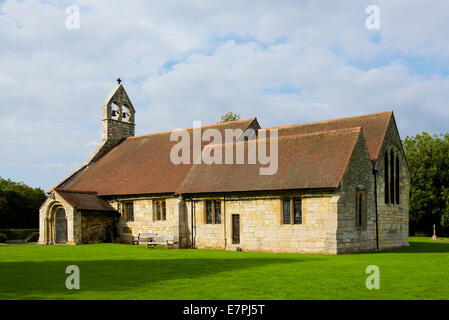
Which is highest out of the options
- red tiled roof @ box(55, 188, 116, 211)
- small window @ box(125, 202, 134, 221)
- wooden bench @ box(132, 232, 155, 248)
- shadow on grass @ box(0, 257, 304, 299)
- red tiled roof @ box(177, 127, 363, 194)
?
red tiled roof @ box(177, 127, 363, 194)

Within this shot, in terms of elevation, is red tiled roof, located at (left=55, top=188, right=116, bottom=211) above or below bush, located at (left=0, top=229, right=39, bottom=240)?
above

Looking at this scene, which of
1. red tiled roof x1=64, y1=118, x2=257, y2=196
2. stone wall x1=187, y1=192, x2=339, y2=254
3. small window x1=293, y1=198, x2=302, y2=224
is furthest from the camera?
red tiled roof x1=64, y1=118, x2=257, y2=196

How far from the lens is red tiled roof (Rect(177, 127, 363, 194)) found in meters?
24.4

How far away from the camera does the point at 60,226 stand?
109 ft

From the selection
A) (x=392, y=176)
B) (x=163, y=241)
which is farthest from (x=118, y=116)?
(x=392, y=176)

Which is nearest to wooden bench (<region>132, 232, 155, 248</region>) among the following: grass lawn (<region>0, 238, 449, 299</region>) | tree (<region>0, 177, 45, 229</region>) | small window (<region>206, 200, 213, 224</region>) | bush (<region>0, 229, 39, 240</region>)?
small window (<region>206, 200, 213, 224</region>)

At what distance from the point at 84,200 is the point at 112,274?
60.9 feet

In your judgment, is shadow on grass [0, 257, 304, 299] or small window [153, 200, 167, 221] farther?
small window [153, 200, 167, 221]

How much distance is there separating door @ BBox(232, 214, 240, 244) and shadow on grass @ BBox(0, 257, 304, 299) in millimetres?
6015

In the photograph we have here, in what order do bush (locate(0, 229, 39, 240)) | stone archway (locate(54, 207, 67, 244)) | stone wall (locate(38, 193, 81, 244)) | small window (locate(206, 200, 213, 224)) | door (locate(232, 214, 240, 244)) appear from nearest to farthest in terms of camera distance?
door (locate(232, 214, 240, 244)) < small window (locate(206, 200, 213, 224)) < stone wall (locate(38, 193, 81, 244)) < stone archway (locate(54, 207, 67, 244)) < bush (locate(0, 229, 39, 240))

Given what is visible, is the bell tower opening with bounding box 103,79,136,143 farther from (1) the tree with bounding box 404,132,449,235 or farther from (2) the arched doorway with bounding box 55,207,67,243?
(1) the tree with bounding box 404,132,449,235

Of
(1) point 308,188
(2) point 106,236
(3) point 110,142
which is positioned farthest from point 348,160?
(3) point 110,142

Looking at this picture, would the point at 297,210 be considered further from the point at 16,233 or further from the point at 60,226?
the point at 16,233

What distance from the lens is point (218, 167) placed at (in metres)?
29.7
